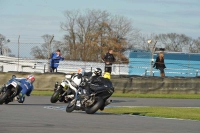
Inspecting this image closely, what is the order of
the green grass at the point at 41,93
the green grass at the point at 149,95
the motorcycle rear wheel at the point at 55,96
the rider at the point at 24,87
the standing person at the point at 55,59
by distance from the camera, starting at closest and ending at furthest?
the rider at the point at 24,87 < the motorcycle rear wheel at the point at 55,96 < the green grass at the point at 41,93 < the green grass at the point at 149,95 < the standing person at the point at 55,59

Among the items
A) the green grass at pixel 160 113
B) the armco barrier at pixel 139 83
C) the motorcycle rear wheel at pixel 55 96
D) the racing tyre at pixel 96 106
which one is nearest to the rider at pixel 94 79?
the racing tyre at pixel 96 106

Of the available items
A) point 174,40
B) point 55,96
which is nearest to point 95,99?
point 55,96

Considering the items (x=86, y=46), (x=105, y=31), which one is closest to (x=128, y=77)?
(x=86, y=46)

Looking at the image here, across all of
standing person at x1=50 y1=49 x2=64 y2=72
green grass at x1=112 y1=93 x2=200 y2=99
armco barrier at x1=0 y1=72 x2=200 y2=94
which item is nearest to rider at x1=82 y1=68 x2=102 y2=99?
green grass at x1=112 y1=93 x2=200 y2=99

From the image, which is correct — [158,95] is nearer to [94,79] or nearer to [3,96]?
[3,96]

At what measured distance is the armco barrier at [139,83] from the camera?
24750 mm

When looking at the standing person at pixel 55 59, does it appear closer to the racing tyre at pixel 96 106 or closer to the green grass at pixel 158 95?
the green grass at pixel 158 95

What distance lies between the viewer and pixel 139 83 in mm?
25062

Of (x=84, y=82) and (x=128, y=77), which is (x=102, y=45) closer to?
(x=128, y=77)

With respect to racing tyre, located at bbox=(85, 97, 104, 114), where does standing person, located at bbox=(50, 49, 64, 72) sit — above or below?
above

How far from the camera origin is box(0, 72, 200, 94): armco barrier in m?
24.8

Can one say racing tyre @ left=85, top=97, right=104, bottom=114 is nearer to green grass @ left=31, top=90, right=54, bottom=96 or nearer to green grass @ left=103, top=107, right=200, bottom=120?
green grass @ left=103, top=107, right=200, bottom=120

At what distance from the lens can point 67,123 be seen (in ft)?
35.2

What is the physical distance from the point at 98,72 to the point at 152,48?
1347 centimetres
